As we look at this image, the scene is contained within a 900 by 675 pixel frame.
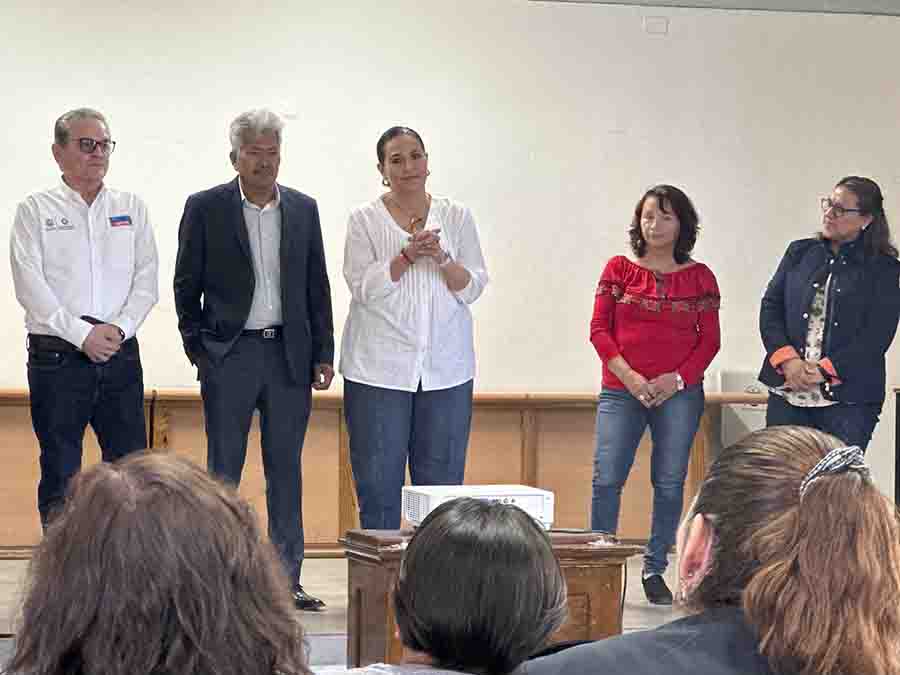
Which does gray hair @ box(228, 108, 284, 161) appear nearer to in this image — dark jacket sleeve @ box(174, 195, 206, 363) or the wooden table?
dark jacket sleeve @ box(174, 195, 206, 363)

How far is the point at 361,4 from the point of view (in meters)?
6.50

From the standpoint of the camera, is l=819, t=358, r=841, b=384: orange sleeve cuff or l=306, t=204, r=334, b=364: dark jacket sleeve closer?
l=306, t=204, r=334, b=364: dark jacket sleeve

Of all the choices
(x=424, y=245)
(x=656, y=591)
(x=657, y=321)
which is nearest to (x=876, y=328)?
(x=657, y=321)

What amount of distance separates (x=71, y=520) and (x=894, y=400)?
6.21 metres

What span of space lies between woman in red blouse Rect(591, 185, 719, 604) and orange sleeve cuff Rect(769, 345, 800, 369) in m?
0.21

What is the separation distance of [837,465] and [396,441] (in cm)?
293

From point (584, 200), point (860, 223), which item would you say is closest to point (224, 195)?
point (860, 223)

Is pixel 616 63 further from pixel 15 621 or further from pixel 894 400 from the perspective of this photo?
pixel 15 621

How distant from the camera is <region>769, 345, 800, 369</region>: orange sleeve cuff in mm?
4727

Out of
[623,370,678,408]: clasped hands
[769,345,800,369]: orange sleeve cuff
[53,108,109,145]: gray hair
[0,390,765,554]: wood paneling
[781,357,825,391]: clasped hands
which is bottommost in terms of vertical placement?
[0,390,765,554]: wood paneling

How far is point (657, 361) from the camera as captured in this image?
185 inches

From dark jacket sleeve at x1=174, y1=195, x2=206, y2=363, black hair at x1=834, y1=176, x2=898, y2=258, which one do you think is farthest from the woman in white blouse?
black hair at x1=834, y1=176, x2=898, y2=258

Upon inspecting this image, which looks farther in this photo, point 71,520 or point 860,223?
point 860,223

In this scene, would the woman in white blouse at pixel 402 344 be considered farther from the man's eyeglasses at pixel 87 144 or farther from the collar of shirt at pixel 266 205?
the man's eyeglasses at pixel 87 144
